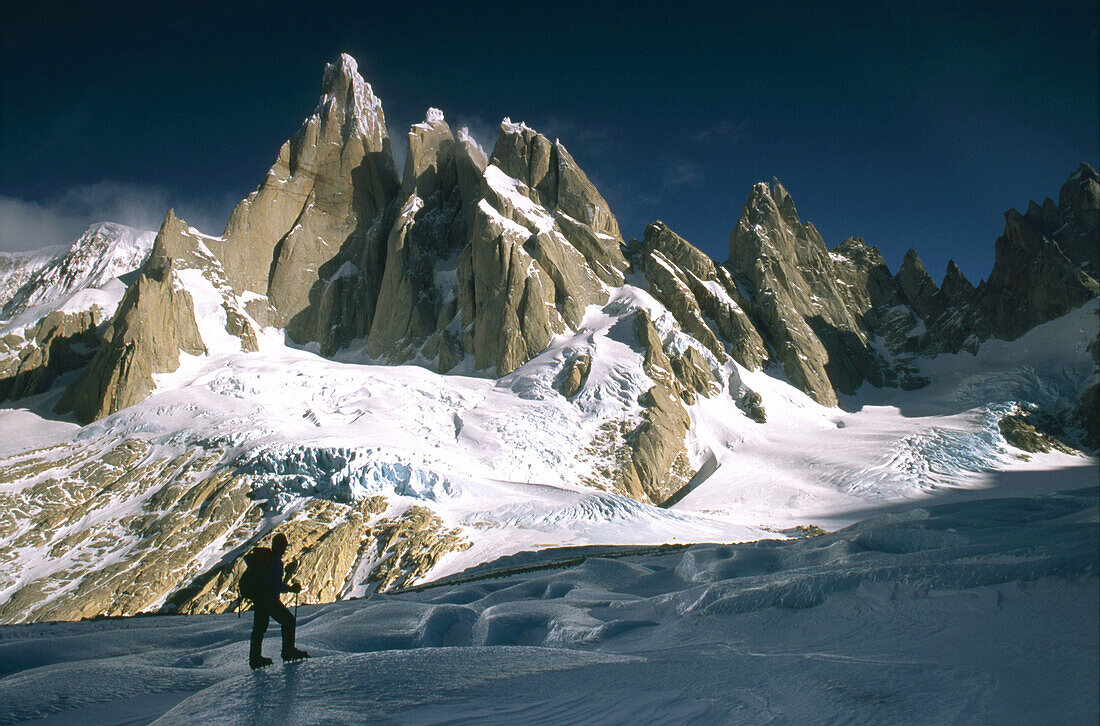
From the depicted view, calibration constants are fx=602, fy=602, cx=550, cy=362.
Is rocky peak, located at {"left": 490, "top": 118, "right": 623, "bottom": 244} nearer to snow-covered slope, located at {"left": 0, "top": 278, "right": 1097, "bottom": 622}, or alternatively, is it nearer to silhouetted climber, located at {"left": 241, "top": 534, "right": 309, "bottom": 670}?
snow-covered slope, located at {"left": 0, "top": 278, "right": 1097, "bottom": 622}

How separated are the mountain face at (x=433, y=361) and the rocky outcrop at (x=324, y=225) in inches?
13.6

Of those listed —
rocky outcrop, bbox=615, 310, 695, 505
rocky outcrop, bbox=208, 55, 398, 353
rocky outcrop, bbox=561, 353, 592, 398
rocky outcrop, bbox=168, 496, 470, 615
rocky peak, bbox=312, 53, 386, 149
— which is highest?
rocky peak, bbox=312, 53, 386, 149

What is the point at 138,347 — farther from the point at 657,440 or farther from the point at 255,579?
the point at 255,579

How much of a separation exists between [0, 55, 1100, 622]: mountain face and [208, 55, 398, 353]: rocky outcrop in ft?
1.13

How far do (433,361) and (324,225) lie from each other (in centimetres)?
3053

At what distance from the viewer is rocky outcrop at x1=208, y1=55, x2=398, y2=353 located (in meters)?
74.4

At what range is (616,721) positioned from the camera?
394 cm

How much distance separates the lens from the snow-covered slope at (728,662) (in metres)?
3.83

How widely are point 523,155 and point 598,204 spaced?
38.5ft

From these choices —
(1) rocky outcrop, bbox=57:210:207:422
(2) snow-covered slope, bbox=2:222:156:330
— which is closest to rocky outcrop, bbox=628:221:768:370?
(1) rocky outcrop, bbox=57:210:207:422

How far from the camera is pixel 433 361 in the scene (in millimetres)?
65062

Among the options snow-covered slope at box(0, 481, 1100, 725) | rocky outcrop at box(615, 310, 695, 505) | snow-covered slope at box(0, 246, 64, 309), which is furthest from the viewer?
snow-covered slope at box(0, 246, 64, 309)

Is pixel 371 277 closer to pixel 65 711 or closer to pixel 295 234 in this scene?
pixel 295 234

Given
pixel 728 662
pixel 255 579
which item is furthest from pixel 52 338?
pixel 728 662
